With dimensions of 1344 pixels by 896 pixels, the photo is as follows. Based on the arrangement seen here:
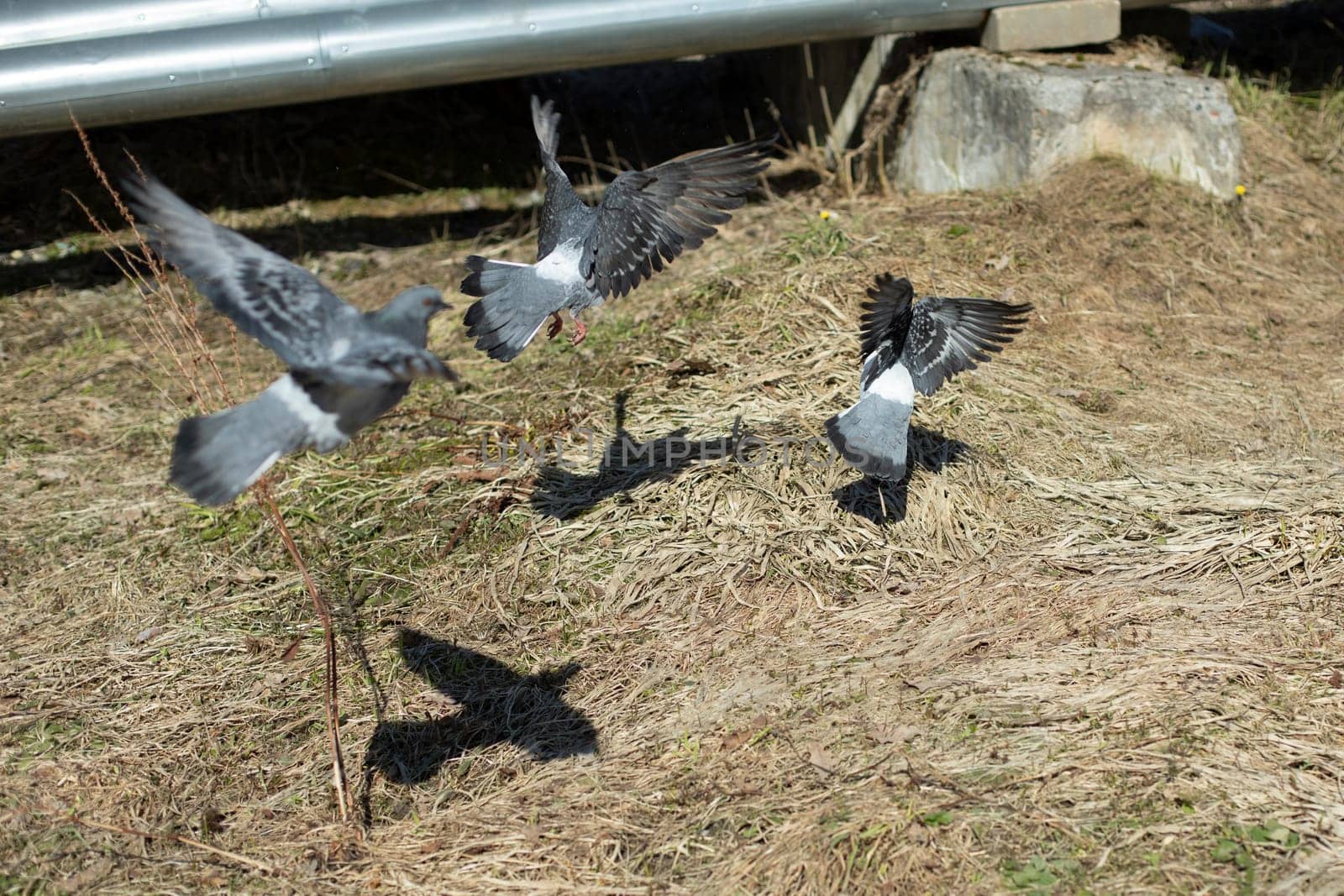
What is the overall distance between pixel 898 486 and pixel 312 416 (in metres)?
2.38

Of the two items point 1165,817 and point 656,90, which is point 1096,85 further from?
point 1165,817

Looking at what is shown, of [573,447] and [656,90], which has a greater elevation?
[656,90]

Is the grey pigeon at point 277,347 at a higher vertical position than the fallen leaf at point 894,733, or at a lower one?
higher

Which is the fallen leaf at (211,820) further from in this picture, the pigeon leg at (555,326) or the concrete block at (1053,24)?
the concrete block at (1053,24)

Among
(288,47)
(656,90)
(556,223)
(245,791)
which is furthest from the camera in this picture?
(656,90)

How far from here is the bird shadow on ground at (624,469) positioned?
4730 mm

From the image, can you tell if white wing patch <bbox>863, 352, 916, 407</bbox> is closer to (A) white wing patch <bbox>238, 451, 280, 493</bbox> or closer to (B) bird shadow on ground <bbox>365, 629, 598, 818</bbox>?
(B) bird shadow on ground <bbox>365, 629, 598, 818</bbox>

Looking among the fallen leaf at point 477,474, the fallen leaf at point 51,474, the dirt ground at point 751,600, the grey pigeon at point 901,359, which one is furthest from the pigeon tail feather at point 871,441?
the fallen leaf at point 51,474

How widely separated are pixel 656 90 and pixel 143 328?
4.58 meters

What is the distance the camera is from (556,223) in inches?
183

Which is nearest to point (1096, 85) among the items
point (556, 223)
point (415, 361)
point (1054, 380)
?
point (1054, 380)

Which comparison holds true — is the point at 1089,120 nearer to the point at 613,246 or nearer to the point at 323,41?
the point at 613,246

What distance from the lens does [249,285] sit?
3264 mm

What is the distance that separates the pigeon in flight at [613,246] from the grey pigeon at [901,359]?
2.33 feet
